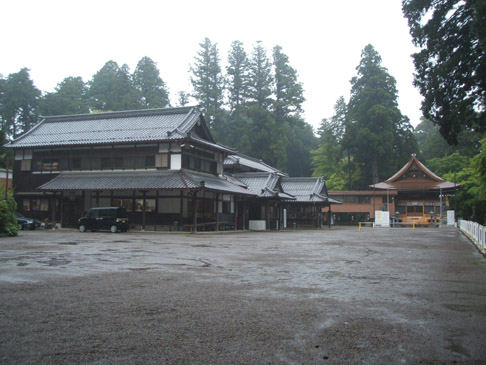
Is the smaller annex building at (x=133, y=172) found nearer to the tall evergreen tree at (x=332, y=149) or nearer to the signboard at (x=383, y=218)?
the signboard at (x=383, y=218)

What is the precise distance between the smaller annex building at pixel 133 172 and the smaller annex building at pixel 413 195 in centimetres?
2263

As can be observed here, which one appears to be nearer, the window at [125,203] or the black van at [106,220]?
the black van at [106,220]

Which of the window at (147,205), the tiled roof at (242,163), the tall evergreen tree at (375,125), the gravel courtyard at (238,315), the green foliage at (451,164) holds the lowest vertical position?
the gravel courtyard at (238,315)

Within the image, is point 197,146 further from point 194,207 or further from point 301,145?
point 301,145

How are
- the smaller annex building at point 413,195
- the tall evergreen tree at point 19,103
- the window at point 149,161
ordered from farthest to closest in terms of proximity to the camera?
the tall evergreen tree at point 19,103, the smaller annex building at point 413,195, the window at point 149,161

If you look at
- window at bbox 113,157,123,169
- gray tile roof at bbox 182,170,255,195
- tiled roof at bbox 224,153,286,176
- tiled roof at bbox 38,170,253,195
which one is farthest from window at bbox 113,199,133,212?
tiled roof at bbox 224,153,286,176

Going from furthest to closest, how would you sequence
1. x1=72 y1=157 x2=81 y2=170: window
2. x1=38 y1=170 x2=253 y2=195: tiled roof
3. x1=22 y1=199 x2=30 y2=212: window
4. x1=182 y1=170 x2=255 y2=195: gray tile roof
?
x1=22 y1=199 x2=30 y2=212: window < x1=72 y1=157 x2=81 y2=170: window < x1=182 y1=170 x2=255 y2=195: gray tile roof < x1=38 y1=170 x2=253 y2=195: tiled roof

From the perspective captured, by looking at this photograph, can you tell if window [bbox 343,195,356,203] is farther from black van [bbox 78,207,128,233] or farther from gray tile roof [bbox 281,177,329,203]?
black van [bbox 78,207,128,233]

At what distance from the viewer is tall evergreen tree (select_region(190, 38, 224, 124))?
6656cm

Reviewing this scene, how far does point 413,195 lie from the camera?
180ft

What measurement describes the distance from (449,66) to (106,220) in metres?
23.0

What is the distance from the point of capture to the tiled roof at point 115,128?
32.1 m

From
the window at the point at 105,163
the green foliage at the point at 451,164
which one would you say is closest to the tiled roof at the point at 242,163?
the window at the point at 105,163

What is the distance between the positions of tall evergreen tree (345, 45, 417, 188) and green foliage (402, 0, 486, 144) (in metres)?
46.9
